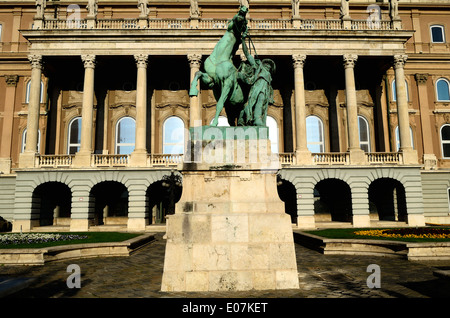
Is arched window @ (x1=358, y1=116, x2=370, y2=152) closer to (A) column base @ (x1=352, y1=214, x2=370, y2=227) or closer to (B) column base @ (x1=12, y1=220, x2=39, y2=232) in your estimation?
(A) column base @ (x1=352, y1=214, x2=370, y2=227)

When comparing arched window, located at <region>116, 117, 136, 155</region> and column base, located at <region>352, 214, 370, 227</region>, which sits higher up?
arched window, located at <region>116, 117, 136, 155</region>

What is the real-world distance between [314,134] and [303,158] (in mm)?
6004

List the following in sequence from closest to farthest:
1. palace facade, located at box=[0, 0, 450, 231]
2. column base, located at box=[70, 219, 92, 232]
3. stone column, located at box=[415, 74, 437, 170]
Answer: column base, located at box=[70, 219, 92, 232] < palace facade, located at box=[0, 0, 450, 231] < stone column, located at box=[415, 74, 437, 170]

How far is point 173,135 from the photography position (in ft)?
103

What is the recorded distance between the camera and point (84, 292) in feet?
23.6

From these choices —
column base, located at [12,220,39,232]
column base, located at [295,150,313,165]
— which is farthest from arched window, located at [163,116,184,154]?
column base, located at [12,220,39,232]

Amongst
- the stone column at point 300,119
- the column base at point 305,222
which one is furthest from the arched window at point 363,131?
the column base at point 305,222

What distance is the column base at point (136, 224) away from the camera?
2564 centimetres

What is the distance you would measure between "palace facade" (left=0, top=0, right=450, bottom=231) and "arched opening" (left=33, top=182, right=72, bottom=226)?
111mm

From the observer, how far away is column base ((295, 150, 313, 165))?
26.7m

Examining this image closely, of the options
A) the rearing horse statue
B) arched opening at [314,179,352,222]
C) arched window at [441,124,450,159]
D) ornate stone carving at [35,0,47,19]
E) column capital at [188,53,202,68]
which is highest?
ornate stone carving at [35,0,47,19]

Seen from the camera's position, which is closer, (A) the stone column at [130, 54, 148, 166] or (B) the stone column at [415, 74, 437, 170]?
(A) the stone column at [130, 54, 148, 166]
